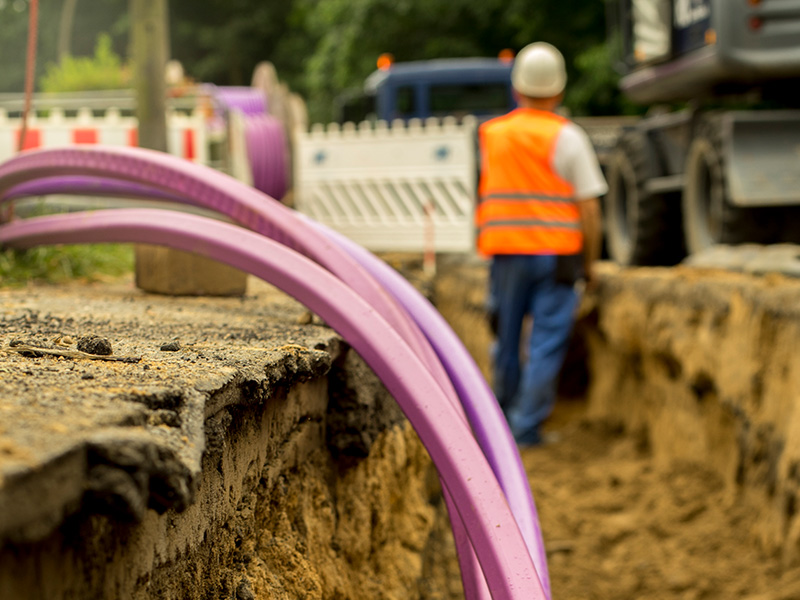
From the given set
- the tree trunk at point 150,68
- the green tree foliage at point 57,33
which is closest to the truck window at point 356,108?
the tree trunk at point 150,68

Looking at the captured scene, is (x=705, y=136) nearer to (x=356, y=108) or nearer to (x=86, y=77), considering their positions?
(x=356, y=108)

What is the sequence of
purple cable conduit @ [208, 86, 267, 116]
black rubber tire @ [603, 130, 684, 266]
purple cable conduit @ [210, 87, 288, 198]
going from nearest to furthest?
1. black rubber tire @ [603, 130, 684, 266]
2. purple cable conduit @ [210, 87, 288, 198]
3. purple cable conduit @ [208, 86, 267, 116]

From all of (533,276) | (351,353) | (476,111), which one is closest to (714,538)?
(533,276)

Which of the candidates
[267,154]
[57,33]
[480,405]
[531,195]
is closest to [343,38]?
[267,154]

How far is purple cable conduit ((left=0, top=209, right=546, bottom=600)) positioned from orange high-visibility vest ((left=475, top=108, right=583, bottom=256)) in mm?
2687

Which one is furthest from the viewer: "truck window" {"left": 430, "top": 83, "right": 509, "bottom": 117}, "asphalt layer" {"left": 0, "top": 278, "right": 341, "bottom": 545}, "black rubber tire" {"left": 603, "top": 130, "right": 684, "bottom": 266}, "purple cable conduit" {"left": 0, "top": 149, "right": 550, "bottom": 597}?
"truck window" {"left": 430, "top": 83, "right": 509, "bottom": 117}

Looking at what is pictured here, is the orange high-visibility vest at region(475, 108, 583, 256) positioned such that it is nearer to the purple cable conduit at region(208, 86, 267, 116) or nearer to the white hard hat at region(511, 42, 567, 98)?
the white hard hat at region(511, 42, 567, 98)

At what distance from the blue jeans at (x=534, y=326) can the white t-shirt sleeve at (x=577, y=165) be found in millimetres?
383

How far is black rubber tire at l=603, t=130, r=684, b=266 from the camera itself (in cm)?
664

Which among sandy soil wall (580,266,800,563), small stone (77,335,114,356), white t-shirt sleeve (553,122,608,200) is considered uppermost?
white t-shirt sleeve (553,122,608,200)

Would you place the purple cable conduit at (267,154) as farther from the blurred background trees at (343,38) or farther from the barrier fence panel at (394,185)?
the blurred background trees at (343,38)

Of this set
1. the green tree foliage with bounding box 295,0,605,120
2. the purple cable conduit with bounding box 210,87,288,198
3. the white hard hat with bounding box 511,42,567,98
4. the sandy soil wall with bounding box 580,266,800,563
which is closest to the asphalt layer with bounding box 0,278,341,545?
the sandy soil wall with bounding box 580,266,800,563

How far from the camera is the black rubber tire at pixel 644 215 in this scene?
Answer: 6.64 meters

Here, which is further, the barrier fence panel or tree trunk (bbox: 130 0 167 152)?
the barrier fence panel
